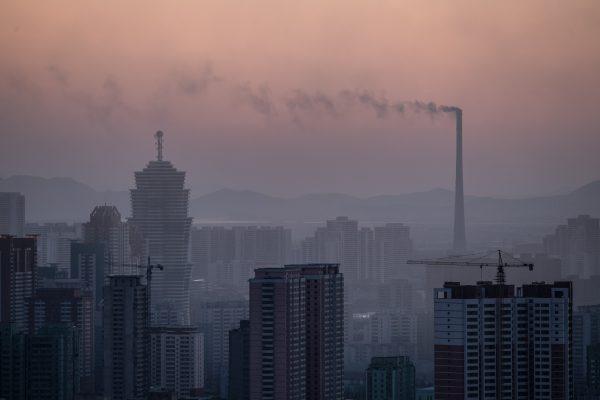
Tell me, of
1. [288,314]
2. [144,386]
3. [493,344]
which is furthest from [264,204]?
[493,344]

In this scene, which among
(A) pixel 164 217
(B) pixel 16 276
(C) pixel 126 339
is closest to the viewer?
(C) pixel 126 339

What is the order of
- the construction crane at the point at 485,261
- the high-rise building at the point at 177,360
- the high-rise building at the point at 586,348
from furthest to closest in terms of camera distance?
1. the high-rise building at the point at 177,360
2. the construction crane at the point at 485,261
3. the high-rise building at the point at 586,348

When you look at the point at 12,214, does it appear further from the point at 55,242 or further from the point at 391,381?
the point at 391,381

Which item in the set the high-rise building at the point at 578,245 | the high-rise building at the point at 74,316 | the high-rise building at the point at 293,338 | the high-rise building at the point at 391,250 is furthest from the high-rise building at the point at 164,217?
the high-rise building at the point at 293,338

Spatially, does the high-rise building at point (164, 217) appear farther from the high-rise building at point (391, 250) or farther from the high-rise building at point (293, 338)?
the high-rise building at point (293, 338)

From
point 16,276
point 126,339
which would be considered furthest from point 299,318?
point 16,276

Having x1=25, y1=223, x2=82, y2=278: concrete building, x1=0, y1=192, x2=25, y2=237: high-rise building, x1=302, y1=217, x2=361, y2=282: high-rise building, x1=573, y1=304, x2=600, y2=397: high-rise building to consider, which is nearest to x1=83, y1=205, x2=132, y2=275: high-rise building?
x1=25, y1=223, x2=82, y2=278: concrete building
